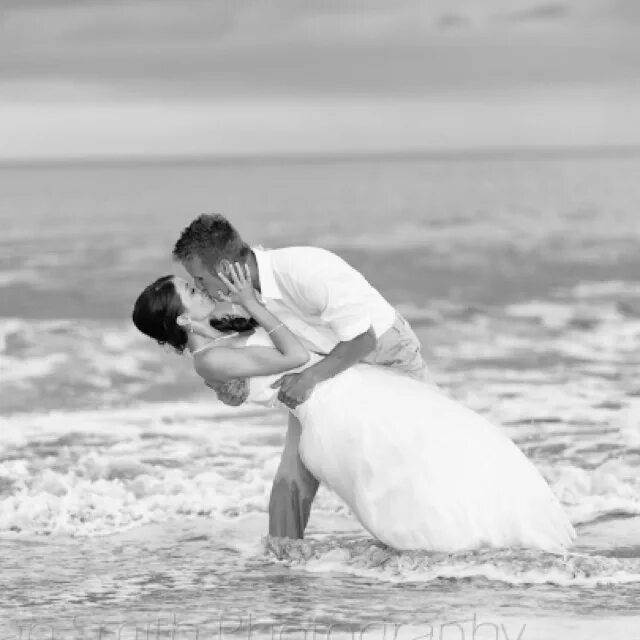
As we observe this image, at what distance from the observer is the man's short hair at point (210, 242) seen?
573cm

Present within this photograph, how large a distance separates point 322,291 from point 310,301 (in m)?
0.11

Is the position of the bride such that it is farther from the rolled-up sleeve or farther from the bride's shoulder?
the rolled-up sleeve

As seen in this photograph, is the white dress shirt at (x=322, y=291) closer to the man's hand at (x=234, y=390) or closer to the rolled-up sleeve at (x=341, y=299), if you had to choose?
the rolled-up sleeve at (x=341, y=299)

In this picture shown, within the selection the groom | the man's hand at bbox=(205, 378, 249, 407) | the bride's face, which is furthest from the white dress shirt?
the man's hand at bbox=(205, 378, 249, 407)

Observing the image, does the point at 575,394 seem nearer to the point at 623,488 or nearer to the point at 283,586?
the point at 623,488

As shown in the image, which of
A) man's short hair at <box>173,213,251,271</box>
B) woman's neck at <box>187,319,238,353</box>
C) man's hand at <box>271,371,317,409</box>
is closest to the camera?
man's short hair at <box>173,213,251,271</box>

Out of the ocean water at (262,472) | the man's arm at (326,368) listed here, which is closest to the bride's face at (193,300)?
the man's arm at (326,368)

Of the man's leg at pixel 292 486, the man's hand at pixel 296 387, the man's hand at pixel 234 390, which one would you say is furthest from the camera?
the man's leg at pixel 292 486

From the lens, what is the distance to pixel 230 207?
4484 cm

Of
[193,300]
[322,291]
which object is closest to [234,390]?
[193,300]

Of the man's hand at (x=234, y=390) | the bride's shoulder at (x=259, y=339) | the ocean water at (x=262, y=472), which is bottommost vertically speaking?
the ocean water at (x=262, y=472)

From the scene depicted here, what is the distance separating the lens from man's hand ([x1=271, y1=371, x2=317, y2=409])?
19.5ft

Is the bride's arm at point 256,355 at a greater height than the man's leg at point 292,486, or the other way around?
the bride's arm at point 256,355

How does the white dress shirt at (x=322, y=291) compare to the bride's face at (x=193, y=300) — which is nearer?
the white dress shirt at (x=322, y=291)
